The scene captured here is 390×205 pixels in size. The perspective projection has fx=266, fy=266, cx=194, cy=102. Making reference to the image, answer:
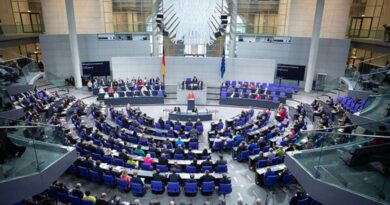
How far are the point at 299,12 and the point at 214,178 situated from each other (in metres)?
23.3

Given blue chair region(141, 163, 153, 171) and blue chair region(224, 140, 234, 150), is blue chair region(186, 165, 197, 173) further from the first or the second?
blue chair region(224, 140, 234, 150)

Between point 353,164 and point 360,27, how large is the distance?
978 inches

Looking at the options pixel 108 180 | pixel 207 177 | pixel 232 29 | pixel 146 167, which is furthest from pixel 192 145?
pixel 232 29

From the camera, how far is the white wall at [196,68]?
2545cm

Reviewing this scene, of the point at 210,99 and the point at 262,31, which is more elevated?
the point at 262,31

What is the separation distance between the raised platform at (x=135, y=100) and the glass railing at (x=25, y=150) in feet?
45.0

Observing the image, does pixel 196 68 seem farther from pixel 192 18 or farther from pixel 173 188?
pixel 192 18

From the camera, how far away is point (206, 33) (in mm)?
8930

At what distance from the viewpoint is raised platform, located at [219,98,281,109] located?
2203 centimetres

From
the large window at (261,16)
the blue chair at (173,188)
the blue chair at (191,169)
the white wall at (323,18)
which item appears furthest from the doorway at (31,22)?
the white wall at (323,18)

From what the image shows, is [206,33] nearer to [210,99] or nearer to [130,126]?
[130,126]

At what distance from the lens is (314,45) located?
24219 millimetres

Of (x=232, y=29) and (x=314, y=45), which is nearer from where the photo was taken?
(x=314, y=45)

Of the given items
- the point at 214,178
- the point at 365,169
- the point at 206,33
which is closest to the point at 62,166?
the point at 214,178
